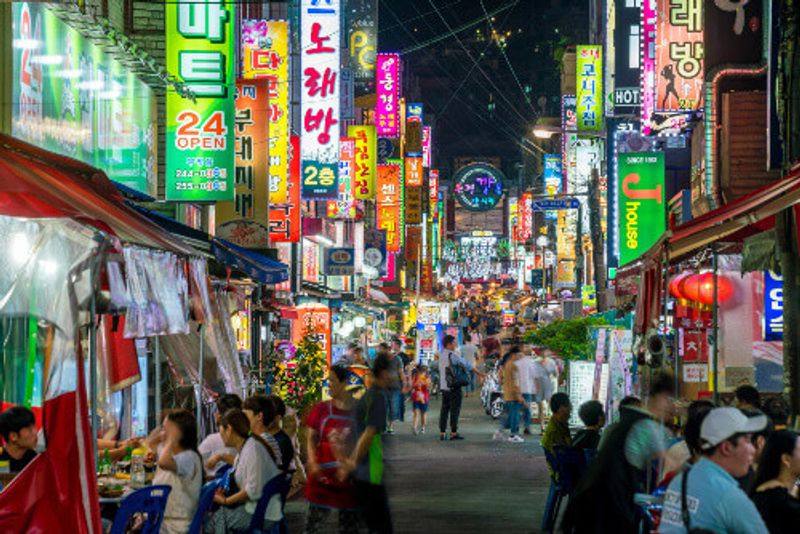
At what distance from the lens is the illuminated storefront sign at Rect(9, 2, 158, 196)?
12.4 m

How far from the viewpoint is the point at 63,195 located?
8.27 m

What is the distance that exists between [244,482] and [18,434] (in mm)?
2018

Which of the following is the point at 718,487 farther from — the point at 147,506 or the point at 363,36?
the point at 363,36

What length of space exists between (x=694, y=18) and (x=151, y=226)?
13357mm

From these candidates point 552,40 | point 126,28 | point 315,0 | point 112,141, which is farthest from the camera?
point 552,40

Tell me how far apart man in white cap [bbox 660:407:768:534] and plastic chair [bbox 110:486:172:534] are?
167 inches

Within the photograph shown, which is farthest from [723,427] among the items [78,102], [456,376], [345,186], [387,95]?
[387,95]

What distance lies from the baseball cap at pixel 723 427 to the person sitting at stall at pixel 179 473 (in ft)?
16.4

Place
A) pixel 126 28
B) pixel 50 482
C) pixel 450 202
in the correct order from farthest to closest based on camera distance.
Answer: pixel 450 202, pixel 126 28, pixel 50 482

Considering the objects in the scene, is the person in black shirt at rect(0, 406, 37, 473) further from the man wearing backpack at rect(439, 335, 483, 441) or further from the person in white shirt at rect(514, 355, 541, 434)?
the person in white shirt at rect(514, 355, 541, 434)

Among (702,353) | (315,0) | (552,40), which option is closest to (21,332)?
(702,353)

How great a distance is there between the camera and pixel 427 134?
3147 inches

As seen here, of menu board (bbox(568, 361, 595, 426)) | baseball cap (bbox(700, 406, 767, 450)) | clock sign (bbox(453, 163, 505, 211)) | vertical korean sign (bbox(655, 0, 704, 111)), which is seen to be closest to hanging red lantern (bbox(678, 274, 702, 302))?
vertical korean sign (bbox(655, 0, 704, 111))

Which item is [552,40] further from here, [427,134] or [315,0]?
[315,0]
